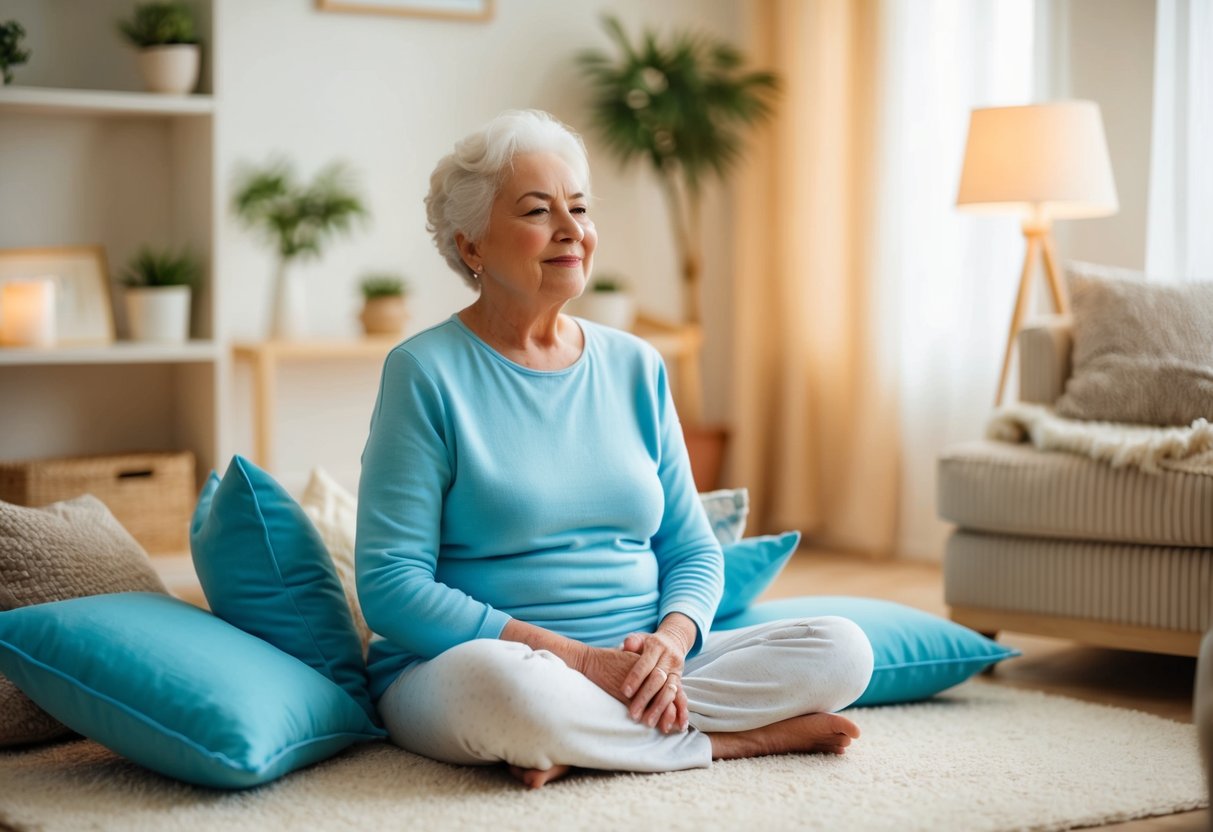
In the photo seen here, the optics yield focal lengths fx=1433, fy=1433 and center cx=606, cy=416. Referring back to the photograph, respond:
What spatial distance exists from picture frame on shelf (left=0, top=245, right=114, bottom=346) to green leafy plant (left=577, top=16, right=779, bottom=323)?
1.66 m

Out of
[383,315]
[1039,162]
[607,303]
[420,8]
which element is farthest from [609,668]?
[420,8]

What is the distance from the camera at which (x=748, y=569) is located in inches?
102

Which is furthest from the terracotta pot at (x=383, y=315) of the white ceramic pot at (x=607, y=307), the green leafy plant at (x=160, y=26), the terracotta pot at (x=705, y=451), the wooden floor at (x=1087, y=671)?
the wooden floor at (x=1087, y=671)

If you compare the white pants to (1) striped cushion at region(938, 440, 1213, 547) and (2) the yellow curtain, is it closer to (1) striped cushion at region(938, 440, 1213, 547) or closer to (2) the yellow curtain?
(1) striped cushion at region(938, 440, 1213, 547)

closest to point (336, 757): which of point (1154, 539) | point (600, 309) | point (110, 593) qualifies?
point (110, 593)

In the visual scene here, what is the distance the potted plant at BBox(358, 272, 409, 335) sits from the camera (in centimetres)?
425

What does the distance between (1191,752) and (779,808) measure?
804 millimetres

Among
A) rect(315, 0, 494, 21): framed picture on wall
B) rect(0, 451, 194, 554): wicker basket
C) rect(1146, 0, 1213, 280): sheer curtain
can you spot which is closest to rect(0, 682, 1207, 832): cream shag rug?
rect(0, 451, 194, 554): wicker basket

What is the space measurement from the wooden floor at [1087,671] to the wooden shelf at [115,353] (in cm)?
164

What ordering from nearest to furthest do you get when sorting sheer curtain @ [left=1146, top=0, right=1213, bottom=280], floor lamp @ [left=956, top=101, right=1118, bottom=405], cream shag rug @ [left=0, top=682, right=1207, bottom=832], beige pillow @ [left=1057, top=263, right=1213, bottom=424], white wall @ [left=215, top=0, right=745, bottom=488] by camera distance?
cream shag rug @ [left=0, top=682, right=1207, bottom=832] → beige pillow @ [left=1057, top=263, right=1213, bottom=424] → floor lamp @ [left=956, top=101, right=1118, bottom=405] → sheer curtain @ [left=1146, top=0, right=1213, bottom=280] → white wall @ [left=215, top=0, right=745, bottom=488]

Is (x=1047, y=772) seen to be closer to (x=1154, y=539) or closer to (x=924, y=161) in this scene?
(x=1154, y=539)

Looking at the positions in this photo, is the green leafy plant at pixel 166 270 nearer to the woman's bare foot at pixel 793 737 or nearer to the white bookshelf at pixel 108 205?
the white bookshelf at pixel 108 205

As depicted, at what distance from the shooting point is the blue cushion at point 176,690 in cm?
192

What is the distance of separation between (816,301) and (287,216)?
1.72 meters
